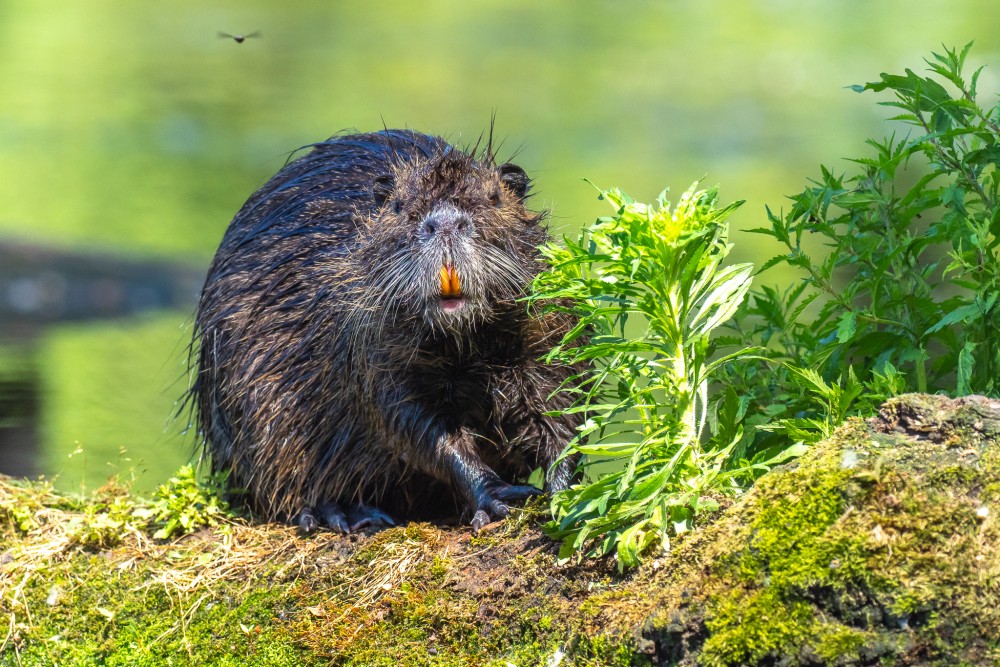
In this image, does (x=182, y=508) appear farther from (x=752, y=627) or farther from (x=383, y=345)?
(x=752, y=627)

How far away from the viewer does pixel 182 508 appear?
A: 3.87 m

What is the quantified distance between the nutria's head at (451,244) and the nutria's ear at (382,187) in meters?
0.01

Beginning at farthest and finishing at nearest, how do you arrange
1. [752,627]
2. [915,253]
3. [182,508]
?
1. [182,508]
2. [915,253]
3. [752,627]

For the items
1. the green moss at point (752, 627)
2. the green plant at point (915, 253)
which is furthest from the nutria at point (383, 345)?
the green moss at point (752, 627)

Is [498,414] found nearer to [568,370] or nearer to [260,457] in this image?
[568,370]

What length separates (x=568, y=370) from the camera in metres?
3.79

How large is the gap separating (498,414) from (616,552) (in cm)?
102

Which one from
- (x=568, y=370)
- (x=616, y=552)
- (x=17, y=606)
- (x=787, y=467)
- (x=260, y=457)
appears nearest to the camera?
(x=787, y=467)

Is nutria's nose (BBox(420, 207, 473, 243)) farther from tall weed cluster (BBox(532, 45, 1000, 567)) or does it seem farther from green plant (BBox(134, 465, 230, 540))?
green plant (BBox(134, 465, 230, 540))

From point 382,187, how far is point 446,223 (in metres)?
0.59

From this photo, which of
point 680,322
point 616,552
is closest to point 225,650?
point 616,552

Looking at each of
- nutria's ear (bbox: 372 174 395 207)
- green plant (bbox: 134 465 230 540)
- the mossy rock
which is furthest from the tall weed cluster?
green plant (bbox: 134 465 230 540)

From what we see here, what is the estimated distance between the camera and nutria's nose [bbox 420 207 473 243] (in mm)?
3432

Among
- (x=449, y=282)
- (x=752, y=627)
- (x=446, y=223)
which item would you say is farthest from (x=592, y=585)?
(x=446, y=223)
